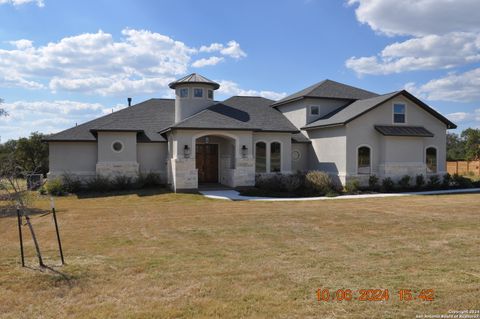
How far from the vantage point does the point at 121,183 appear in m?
24.4

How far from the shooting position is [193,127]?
2233 centimetres

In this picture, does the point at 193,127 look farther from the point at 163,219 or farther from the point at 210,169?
the point at 163,219

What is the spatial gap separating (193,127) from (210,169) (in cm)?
524

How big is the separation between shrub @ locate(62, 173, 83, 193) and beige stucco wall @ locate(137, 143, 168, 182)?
153 inches

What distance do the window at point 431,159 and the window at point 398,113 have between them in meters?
3.08

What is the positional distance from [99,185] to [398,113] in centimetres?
1912

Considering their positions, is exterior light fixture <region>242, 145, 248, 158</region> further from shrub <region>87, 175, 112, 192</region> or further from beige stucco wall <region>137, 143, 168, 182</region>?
shrub <region>87, 175, 112, 192</region>

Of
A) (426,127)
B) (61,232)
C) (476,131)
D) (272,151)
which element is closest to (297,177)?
(272,151)

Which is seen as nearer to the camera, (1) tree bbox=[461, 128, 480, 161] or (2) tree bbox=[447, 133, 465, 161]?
(1) tree bbox=[461, 128, 480, 161]

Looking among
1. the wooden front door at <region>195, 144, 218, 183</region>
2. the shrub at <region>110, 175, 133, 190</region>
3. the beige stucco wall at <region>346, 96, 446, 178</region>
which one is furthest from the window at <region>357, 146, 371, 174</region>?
the shrub at <region>110, 175, 133, 190</region>

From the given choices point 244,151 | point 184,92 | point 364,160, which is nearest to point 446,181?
point 364,160

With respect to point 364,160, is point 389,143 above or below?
above

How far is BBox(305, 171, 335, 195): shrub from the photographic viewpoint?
22184mm

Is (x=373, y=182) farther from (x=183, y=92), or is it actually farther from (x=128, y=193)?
(x=128, y=193)
